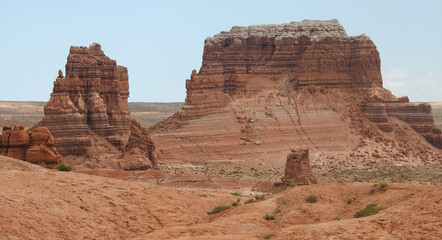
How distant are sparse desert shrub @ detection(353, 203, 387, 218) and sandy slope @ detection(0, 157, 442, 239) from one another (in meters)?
0.39

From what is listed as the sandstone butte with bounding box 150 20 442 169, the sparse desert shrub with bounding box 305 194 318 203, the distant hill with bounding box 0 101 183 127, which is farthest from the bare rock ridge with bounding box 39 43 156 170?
the distant hill with bounding box 0 101 183 127

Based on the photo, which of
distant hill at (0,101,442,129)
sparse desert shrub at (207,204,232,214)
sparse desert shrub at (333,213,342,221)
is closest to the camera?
sparse desert shrub at (333,213,342,221)

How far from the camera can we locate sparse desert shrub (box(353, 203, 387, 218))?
30.0m

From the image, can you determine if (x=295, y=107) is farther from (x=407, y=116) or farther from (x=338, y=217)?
(x=338, y=217)

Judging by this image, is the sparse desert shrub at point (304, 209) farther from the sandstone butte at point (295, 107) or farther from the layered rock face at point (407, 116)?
the layered rock face at point (407, 116)

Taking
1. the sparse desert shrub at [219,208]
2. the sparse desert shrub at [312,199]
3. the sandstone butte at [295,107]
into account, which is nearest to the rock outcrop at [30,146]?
the sparse desert shrub at [219,208]

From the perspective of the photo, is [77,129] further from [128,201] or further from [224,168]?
[128,201]

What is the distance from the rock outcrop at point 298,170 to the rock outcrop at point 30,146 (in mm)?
11077

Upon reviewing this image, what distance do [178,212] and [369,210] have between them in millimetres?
8363

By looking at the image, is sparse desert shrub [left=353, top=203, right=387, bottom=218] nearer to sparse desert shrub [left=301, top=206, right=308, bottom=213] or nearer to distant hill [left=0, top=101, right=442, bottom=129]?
sparse desert shrub [left=301, top=206, right=308, bottom=213]

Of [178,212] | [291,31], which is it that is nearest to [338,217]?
[178,212]

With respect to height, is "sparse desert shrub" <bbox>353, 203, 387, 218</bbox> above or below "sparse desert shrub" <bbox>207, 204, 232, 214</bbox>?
above

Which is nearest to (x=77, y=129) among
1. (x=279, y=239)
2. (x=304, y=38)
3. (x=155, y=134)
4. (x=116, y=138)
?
(x=116, y=138)

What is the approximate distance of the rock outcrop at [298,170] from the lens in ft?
153
